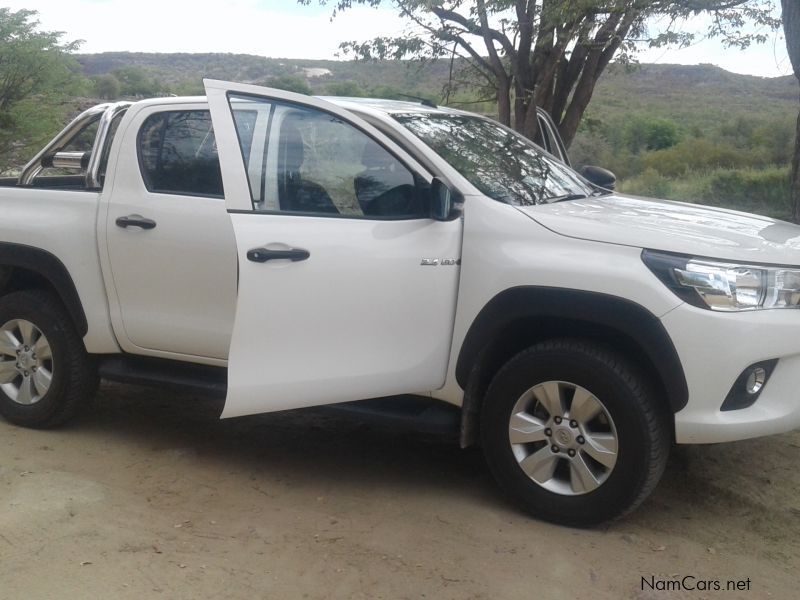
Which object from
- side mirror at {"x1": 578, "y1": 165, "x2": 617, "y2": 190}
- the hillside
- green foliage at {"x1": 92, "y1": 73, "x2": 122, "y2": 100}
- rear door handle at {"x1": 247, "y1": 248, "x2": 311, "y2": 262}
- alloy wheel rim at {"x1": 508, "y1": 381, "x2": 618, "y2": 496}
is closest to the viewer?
alloy wheel rim at {"x1": 508, "y1": 381, "x2": 618, "y2": 496}

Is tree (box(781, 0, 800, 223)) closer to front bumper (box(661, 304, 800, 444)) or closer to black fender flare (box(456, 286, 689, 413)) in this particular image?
front bumper (box(661, 304, 800, 444))

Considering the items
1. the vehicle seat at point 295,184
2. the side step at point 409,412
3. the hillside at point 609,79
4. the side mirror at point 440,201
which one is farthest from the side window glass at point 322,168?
the hillside at point 609,79

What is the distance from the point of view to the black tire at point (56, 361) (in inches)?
212

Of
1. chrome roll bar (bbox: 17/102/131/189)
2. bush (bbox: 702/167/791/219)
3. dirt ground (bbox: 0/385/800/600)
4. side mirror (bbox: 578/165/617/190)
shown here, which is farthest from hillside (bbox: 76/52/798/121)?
dirt ground (bbox: 0/385/800/600)

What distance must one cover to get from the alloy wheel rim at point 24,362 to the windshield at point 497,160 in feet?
7.82

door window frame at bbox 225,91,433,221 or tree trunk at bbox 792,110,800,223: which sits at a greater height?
door window frame at bbox 225,91,433,221

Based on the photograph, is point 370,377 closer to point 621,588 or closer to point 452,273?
point 452,273

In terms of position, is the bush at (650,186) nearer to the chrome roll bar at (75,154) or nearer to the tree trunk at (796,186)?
the tree trunk at (796,186)

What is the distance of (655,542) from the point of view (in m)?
4.11

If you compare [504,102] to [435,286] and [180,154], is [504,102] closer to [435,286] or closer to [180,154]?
[180,154]

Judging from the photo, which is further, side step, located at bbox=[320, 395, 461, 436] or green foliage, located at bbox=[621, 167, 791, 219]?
green foliage, located at bbox=[621, 167, 791, 219]

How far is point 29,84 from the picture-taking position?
14.8 meters

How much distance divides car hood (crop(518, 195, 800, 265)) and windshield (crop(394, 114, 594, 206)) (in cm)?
17

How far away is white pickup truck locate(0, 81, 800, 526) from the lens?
3941mm
